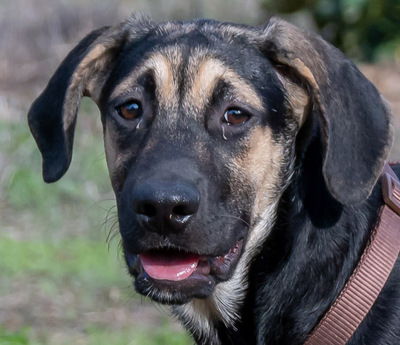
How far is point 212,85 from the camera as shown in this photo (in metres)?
4.04

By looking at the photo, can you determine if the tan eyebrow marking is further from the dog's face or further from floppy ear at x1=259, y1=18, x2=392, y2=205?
floppy ear at x1=259, y1=18, x2=392, y2=205

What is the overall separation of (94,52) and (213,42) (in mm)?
589

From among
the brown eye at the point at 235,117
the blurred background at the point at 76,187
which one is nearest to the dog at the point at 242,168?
the brown eye at the point at 235,117

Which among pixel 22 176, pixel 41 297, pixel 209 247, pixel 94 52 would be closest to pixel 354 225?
pixel 209 247

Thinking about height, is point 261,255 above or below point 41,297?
above

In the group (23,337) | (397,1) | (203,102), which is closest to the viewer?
(203,102)

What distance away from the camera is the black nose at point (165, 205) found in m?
3.57

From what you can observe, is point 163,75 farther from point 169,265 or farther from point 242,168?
point 169,265

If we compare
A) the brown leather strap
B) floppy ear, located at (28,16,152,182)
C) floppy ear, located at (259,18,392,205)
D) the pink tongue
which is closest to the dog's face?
the pink tongue

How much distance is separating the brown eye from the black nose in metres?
0.50

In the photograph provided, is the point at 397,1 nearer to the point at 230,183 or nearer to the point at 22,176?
the point at 22,176

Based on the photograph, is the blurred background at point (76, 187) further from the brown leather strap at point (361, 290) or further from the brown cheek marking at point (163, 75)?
the brown leather strap at point (361, 290)

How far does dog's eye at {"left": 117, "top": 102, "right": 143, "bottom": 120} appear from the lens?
4121mm

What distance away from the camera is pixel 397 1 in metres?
8.94
